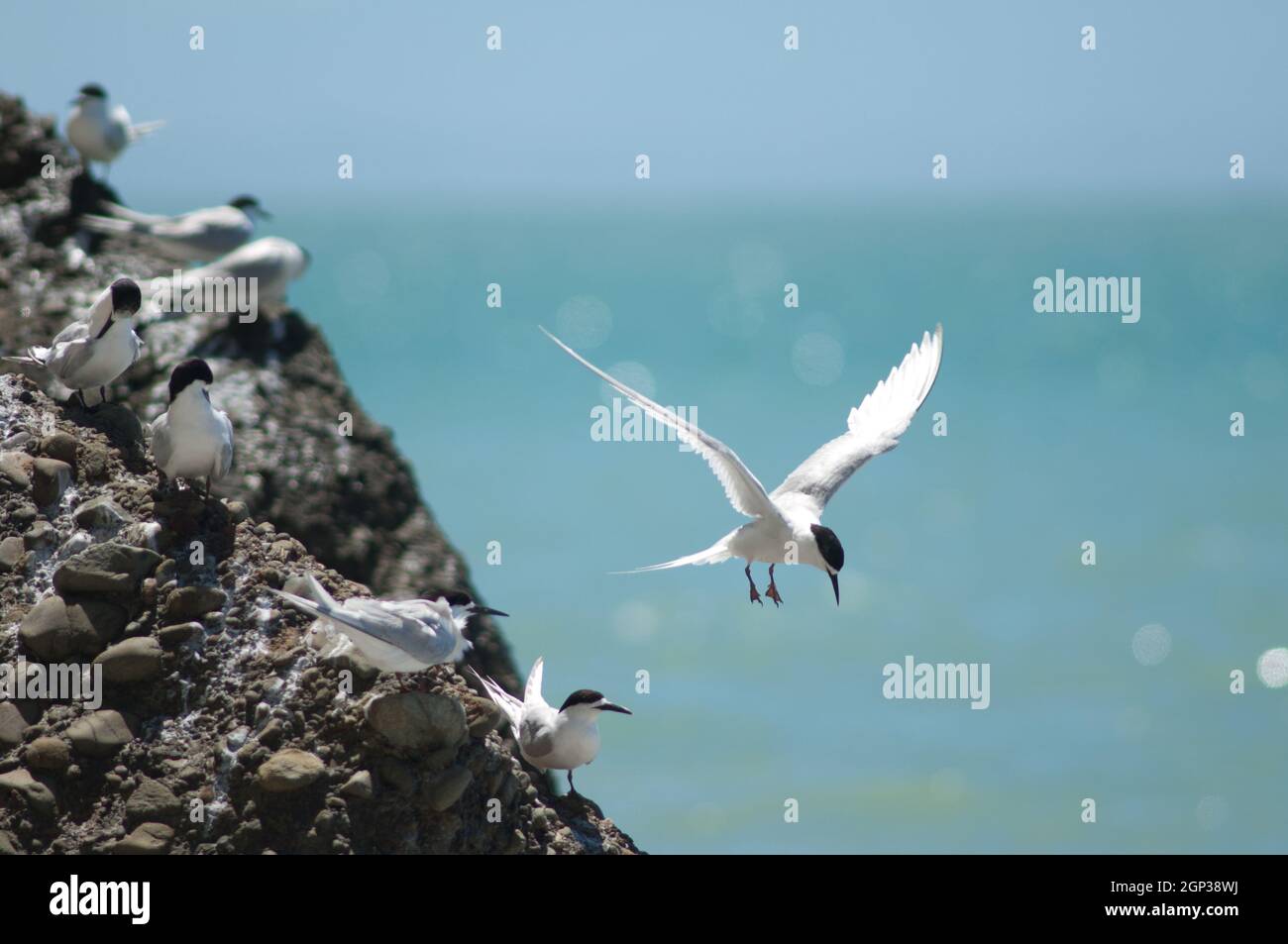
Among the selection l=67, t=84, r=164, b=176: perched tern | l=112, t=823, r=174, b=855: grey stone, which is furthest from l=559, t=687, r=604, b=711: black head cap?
l=67, t=84, r=164, b=176: perched tern

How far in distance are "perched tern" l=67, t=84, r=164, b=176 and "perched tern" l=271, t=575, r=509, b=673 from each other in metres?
9.41

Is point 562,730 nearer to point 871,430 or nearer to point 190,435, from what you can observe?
point 190,435

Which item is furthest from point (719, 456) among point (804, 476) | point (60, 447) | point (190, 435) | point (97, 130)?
point (97, 130)

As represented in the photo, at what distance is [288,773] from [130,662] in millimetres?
958

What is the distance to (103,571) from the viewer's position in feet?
23.1

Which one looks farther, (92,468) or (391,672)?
(92,468)

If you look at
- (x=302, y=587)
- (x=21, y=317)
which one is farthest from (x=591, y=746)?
(x=21, y=317)

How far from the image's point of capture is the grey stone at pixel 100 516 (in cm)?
740

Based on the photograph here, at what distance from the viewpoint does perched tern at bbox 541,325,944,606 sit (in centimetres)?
835

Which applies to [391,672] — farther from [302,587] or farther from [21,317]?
[21,317]

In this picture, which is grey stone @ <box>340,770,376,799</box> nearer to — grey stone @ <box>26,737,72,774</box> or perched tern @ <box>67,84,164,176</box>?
grey stone @ <box>26,737,72,774</box>

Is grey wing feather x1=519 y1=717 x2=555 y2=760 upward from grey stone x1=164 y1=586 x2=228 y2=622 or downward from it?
downward

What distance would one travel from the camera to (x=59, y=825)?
6574 millimetres
